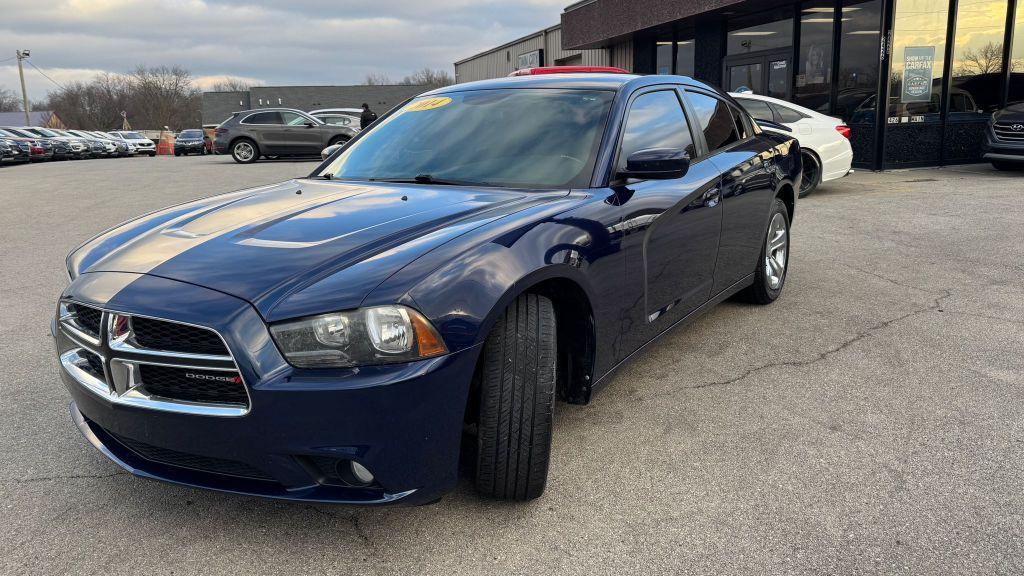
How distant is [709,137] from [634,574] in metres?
2.65

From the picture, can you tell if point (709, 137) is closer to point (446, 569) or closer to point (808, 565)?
point (808, 565)

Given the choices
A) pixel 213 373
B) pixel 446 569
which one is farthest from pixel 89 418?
pixel 446 569

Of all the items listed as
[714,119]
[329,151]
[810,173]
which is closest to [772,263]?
[714,119]

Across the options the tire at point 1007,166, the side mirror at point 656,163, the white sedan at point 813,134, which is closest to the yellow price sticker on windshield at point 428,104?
the side mirror at point 656,163

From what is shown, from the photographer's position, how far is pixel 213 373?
6.88 ft

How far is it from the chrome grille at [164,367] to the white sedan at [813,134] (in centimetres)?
881

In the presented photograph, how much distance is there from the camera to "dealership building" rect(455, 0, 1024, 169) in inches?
512

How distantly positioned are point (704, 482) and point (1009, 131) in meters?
12.5

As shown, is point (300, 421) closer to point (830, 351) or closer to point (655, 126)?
point (655, 126)

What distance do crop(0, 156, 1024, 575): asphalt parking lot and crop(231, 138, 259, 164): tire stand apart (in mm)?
18799

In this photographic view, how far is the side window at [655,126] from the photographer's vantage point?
3351 mm

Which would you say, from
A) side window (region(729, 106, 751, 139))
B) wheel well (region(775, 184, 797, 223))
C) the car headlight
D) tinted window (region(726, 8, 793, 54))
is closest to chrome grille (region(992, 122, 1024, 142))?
tinted window (region(726, 8, 793, 54))

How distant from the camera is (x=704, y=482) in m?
2.73

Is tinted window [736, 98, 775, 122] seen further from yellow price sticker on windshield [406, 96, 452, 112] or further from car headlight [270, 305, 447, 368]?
car headlight [270, 305, 447, 368]
